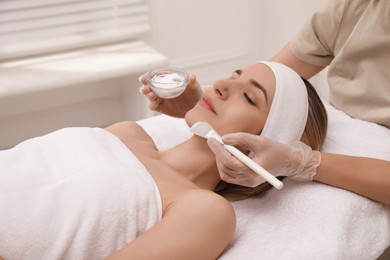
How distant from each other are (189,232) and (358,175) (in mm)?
488

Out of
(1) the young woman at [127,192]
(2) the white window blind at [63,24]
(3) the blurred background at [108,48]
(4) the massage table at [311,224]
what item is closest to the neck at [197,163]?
(1) the young woman at [127,192]

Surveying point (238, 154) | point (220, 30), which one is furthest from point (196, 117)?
point (220, 30)

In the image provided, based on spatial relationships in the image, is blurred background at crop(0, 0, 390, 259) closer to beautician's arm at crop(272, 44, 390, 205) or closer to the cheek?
the cheek

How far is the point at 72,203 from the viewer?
1297 mm

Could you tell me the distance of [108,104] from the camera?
2922 millimetres

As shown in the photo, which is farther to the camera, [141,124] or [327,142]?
[141,124]

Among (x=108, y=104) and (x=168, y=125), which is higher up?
(x=168, y=125)

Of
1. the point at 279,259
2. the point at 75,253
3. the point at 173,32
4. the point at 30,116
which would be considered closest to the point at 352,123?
the point at 279,259

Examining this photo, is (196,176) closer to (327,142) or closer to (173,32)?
(327,142)

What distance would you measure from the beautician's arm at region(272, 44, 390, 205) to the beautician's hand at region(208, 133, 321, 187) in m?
0.06

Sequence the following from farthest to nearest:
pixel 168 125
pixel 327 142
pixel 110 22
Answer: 1. pixel 110 22
2. pixel 168 125
3. pixel 327 142

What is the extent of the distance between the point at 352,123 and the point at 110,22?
53.0 inches

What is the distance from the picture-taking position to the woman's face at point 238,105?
4.92 ft

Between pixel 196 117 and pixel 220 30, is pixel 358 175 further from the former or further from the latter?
pixel 220 30
